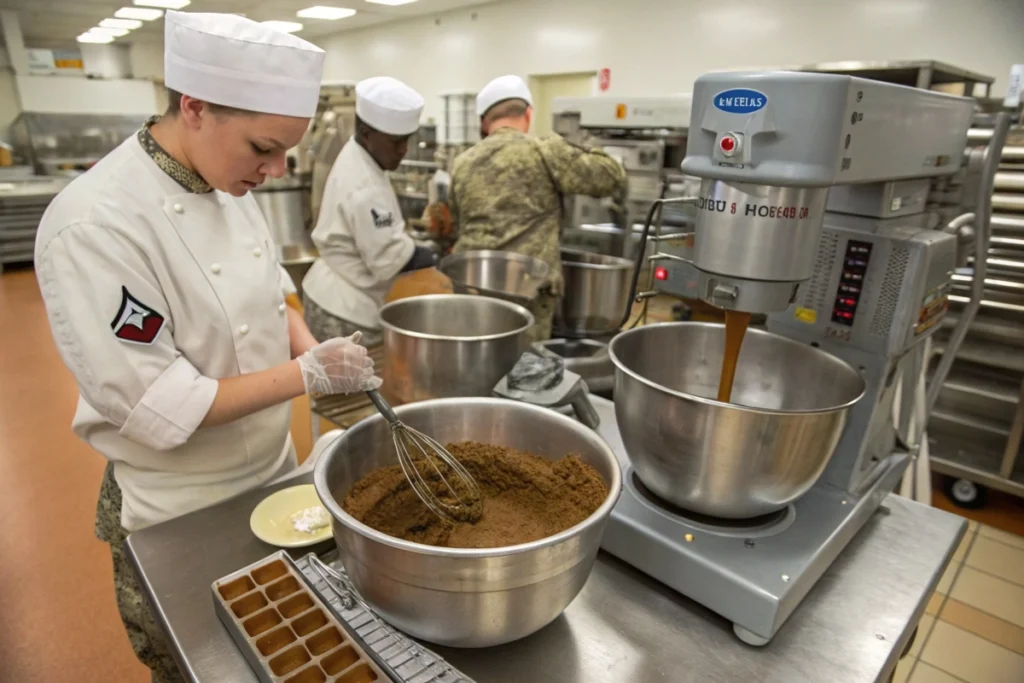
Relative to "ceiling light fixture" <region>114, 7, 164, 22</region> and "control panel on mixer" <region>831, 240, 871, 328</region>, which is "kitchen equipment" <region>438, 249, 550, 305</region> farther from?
"ceiling light fixture" <region>114, 7, 164, 22</region>

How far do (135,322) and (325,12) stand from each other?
854 centimetres

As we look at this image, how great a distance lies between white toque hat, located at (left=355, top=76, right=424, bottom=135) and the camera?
2.14 m

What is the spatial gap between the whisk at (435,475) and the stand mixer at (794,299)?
25cm

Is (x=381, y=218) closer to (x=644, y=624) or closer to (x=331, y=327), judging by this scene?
(x=331, y=327)

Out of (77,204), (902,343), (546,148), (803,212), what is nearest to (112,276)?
(77,204)

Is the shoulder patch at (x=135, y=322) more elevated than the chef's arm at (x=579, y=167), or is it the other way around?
the chef's arm at (x=579, y=167)

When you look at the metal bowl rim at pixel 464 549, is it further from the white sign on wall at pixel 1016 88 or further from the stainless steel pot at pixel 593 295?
the white sign on wall at pixel 1016 88

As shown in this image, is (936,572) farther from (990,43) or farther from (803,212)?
(990,43)

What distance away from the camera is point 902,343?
1001 mm

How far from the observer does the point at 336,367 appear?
1.10 meters

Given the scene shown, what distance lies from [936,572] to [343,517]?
3.03 ft

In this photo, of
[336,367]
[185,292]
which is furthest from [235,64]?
A: [336,367]

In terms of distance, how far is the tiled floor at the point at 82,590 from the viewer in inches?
74.1

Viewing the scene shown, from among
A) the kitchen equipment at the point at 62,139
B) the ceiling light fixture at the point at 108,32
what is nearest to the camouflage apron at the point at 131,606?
the kitchen equipment at the point at 62,139
